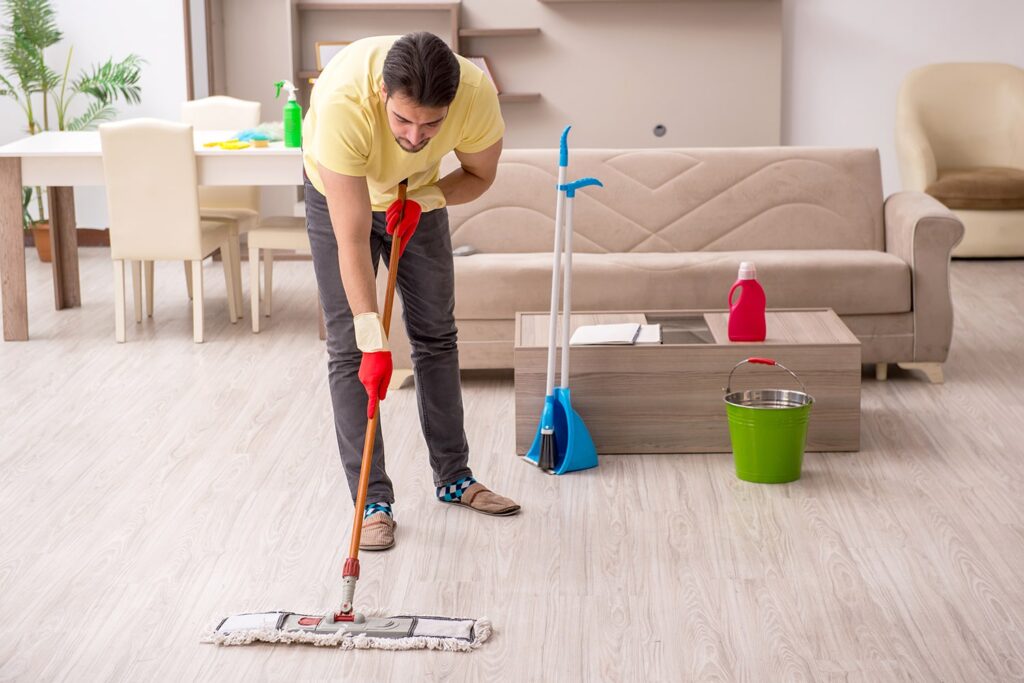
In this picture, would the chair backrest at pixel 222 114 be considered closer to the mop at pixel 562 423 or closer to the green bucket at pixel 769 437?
the mop at pixel 562 423

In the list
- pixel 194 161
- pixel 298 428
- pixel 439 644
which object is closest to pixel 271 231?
pixel 194 161

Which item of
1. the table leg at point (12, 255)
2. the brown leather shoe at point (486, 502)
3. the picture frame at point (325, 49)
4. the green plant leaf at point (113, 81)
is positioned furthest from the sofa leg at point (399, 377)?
the green plant leaf at point (113, 81)

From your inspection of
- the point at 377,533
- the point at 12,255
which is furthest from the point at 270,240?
the point at 377,533

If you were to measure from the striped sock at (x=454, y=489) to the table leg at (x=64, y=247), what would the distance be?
Result: 2.76m

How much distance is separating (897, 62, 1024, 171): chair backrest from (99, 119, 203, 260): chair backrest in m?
3.60

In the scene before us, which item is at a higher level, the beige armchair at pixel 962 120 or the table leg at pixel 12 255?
the beige armchair at pixel 962 120

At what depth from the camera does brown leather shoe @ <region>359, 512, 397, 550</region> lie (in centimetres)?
263

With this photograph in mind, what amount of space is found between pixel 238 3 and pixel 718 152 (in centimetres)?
292

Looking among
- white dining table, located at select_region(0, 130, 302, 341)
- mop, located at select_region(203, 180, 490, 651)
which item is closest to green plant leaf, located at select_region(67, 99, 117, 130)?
white dining table, located at select_region(0, 130, 302, 341)

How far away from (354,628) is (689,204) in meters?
2.47

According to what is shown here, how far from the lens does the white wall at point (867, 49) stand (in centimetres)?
629

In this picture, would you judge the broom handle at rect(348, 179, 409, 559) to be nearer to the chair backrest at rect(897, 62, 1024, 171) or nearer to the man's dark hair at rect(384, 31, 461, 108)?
the man's dark hair at rect(384, 31, 461, 108)

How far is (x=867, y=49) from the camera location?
6352mm

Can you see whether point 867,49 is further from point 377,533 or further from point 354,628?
point 354,628
